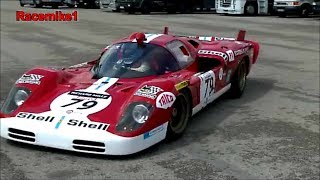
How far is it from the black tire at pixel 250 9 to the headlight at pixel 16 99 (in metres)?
25.3

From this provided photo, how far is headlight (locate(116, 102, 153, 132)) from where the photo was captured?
537cm

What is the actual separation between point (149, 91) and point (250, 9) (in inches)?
1008

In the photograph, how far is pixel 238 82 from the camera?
8.35m

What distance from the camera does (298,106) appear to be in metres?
7.97

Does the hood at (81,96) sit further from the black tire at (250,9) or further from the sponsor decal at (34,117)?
the black tire at (250,9)

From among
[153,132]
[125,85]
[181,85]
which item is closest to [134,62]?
[125,85]

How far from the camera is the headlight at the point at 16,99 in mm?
5909

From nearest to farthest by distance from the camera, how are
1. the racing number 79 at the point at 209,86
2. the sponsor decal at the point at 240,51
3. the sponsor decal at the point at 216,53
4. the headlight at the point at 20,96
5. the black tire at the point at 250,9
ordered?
the headlight at the point at 20,96, the racing number 79 at the point at 209,86, the sponsor decal at the point at 216,53, the sponsor decal at the point at 240,51, the black tire at the point at 250,9

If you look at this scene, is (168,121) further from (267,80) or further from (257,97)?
(267,80)

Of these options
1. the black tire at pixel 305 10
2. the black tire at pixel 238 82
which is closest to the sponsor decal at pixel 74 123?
the black tire at pixel 238 82

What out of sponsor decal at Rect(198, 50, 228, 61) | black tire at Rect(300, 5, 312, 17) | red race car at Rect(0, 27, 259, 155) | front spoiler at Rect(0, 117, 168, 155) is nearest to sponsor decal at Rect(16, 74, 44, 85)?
red race car at Rect(0, 27, 259, 155)

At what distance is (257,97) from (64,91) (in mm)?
3709

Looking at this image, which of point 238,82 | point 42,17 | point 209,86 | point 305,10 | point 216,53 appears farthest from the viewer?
point 42,17

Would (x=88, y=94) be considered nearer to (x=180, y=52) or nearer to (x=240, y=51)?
(x=180, y=52)
